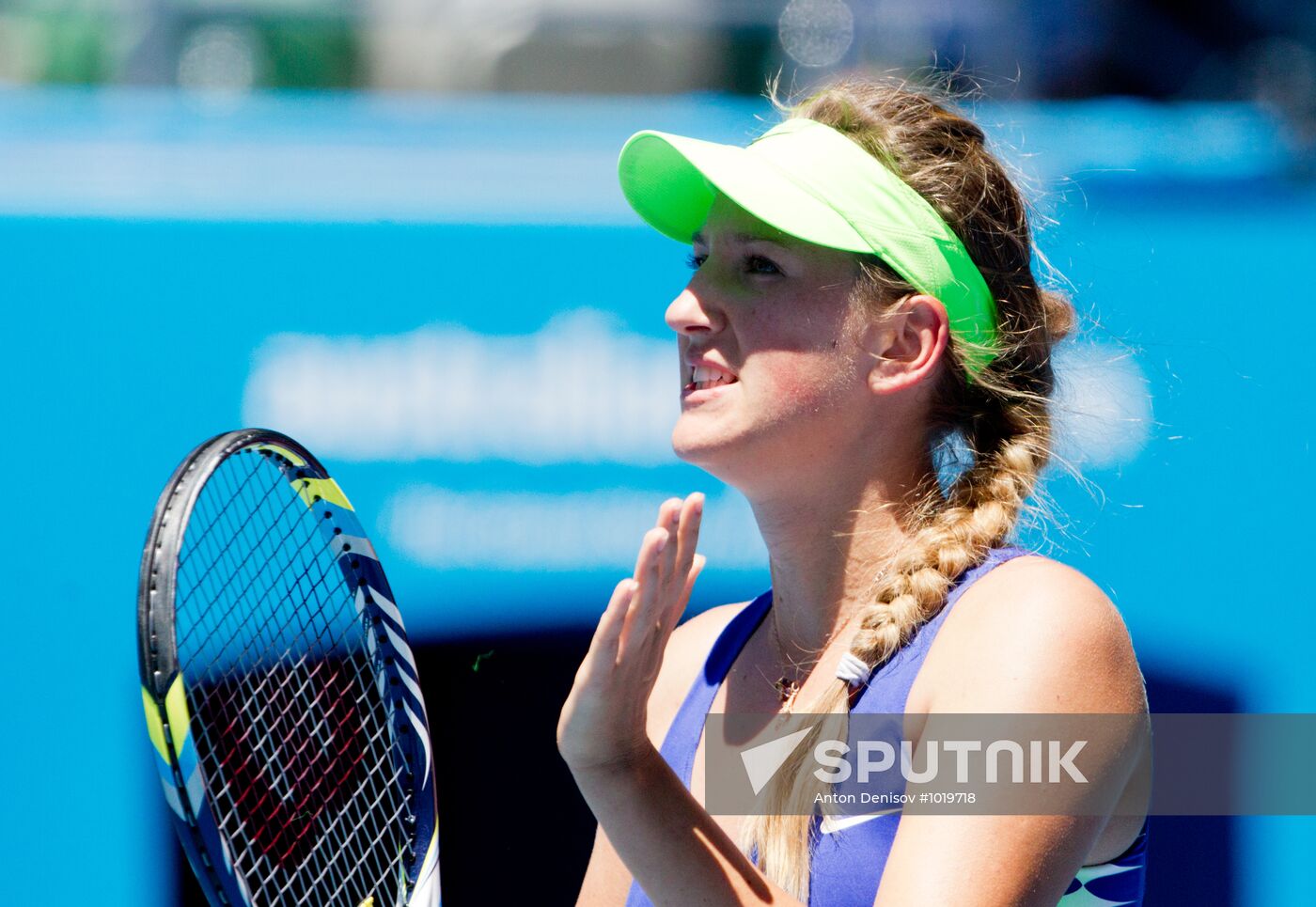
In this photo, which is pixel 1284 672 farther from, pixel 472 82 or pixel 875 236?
pixel 472 82

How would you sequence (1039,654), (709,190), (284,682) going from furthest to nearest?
(284,682) → (709,190) → (1039,654)

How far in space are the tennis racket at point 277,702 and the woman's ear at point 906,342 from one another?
0.73m

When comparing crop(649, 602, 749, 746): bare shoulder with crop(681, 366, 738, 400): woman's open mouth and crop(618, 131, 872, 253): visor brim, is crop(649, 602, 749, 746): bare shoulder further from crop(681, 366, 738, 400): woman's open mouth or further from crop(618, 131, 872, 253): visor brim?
crop(618, 131, 872, 253): visor brim

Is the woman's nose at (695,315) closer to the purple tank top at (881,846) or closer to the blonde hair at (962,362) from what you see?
the blonde hair at (962,362)

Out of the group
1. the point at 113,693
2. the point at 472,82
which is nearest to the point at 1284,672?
the point at 113,693

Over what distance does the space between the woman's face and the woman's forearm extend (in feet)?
1.26

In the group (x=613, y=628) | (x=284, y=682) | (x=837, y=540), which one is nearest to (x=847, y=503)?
(x=837, y=540)

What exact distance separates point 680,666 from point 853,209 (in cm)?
70

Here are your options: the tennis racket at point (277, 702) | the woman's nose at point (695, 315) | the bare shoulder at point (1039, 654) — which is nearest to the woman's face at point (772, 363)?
the woman's nose at point (695, 315)

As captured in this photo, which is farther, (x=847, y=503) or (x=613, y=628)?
(x=847, y=503)

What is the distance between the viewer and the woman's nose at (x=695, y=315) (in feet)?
5.54

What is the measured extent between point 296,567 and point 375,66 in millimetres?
2199

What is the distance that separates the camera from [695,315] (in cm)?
170

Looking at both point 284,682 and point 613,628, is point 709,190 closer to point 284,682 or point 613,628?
point 613,628
